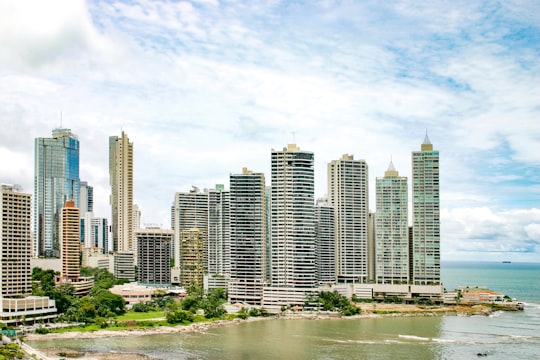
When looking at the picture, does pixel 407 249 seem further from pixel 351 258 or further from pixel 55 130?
pixel 55 130

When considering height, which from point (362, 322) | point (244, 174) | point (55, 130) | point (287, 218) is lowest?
point (362, 322)

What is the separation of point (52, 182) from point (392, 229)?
6005 centimetres

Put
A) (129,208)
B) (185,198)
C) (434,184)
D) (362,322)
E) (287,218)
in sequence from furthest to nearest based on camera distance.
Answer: (129,208) < (185,198) < (434,184) < (287,218) < (362,322)

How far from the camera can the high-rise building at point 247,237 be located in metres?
65.6

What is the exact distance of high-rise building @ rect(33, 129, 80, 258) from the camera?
344 ft

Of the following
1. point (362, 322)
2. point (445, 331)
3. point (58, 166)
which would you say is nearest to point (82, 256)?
point (58, 166)

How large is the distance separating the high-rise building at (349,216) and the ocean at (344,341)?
47.0ft

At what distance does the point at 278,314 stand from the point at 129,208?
49.9 m

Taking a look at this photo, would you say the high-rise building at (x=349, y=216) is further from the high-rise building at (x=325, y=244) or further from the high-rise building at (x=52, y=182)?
the high-rise building at (x=52, y=182)

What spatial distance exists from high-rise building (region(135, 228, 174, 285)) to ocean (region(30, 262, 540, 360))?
28676mm

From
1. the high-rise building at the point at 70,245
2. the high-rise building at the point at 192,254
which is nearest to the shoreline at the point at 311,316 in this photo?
the high-rise building at the point at 192,254

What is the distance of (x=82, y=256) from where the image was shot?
9244 centimetres

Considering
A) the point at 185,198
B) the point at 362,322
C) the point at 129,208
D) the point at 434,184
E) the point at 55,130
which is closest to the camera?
the point at 362,322

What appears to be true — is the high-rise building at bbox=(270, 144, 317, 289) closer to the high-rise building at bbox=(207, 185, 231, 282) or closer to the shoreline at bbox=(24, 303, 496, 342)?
the shoreline at bbox=(24, 303, 496, 342)
